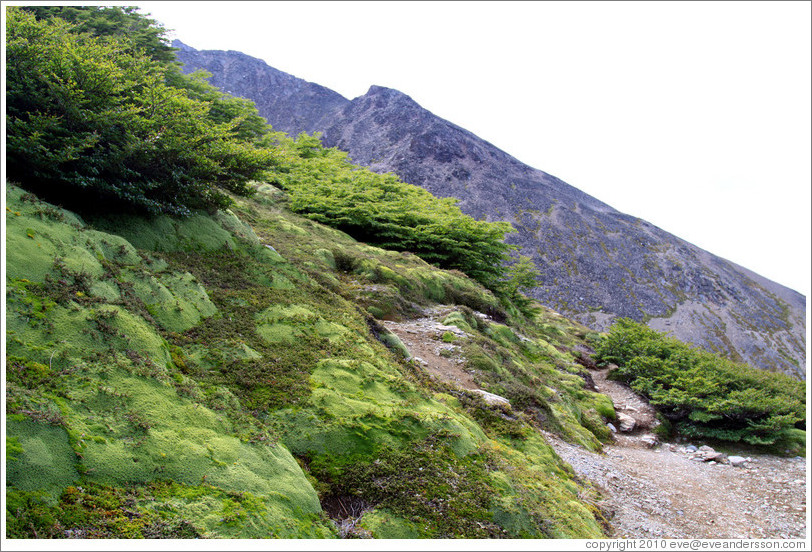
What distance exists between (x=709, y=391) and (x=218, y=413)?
21243mm

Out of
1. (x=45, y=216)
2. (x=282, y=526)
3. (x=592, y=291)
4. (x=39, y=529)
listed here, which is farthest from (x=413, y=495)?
(x=592, y=291)

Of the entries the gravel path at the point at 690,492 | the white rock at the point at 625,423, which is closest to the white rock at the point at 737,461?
the gravel path at the point at 690,492

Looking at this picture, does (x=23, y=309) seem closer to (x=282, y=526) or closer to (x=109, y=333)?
(x=109, y=333)

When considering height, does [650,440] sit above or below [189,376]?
below

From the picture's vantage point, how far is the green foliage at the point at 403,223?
22344 millimetres

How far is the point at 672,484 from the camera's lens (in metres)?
12.0

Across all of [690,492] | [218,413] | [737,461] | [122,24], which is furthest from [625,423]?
[122,24]

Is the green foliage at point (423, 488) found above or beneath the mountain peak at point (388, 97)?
beneath

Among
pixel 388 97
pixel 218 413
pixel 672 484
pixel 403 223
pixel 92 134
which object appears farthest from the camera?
pixel 388 97

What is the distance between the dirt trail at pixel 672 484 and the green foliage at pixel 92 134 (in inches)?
281

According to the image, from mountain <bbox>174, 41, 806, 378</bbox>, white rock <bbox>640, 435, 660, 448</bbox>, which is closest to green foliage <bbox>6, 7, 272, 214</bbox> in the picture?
white rock <bbox>640, 435, 660, 448</bbox>

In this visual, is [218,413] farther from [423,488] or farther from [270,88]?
[270,88]

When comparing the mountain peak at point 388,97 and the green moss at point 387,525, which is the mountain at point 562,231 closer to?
the mountain peak at point 388,97

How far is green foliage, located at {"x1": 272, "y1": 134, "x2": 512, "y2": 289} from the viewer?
22344 mm
